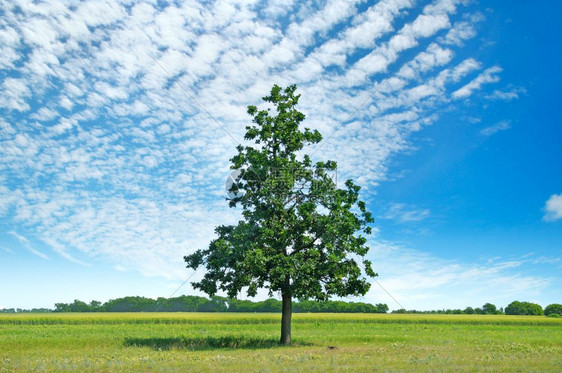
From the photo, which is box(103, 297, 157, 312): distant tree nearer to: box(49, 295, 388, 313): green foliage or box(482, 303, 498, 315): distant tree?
box(49, 295, 388, 313): green foliage

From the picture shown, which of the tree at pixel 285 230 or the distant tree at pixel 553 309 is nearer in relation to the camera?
the tree at pixel 285 230

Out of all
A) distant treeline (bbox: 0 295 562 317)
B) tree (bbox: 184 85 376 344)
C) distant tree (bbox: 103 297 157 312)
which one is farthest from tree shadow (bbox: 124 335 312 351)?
distant tree (bbox: 103 297 157 312)

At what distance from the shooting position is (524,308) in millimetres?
146625

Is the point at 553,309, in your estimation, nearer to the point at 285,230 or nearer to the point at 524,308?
the point at 524,308

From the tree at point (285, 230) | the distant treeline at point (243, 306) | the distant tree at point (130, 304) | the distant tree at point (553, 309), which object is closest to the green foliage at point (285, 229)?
the tree at point (285, 230)

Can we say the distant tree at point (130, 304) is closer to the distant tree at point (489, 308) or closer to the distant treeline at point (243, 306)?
the distant treeline at point (243, 306)

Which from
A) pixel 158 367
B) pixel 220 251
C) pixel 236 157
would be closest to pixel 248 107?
pixel 236 157

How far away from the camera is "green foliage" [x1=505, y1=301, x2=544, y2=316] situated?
142 m

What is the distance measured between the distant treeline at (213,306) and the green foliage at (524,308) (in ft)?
168

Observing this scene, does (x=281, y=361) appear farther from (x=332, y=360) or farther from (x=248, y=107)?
(x=248, y=107)

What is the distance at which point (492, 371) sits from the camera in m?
17.4

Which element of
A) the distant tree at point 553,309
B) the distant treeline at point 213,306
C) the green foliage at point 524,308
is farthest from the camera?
the distant tree at point 553,309

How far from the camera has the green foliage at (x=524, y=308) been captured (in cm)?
14200

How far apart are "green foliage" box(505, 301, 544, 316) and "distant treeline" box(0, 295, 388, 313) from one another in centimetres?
5127
